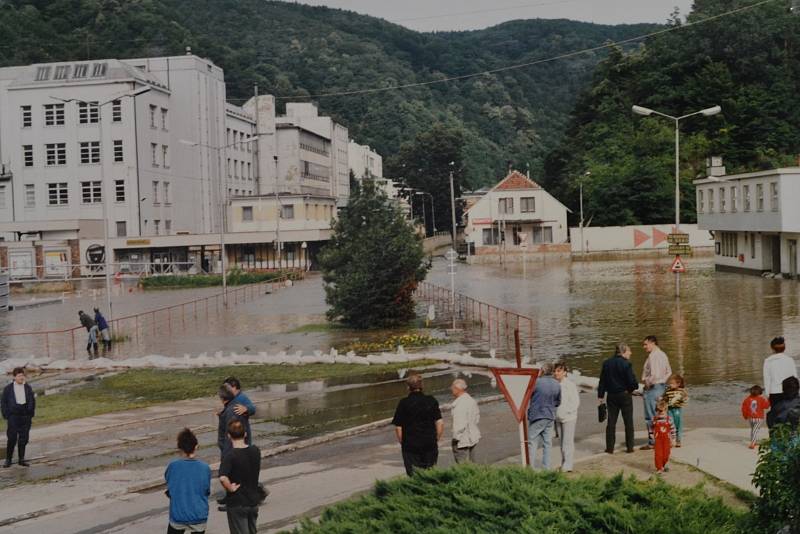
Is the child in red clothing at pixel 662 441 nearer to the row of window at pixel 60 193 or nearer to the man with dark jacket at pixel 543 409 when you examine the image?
the man with dark jacket at pixel 543 409

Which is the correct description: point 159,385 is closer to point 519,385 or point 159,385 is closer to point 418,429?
point 418,429

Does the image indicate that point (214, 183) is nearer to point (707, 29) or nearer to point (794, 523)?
point (707, 29)

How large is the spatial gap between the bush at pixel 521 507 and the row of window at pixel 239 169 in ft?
339

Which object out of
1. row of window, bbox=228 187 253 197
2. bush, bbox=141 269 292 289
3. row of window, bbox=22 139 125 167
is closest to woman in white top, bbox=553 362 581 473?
bush, bbox=141 269 292 289

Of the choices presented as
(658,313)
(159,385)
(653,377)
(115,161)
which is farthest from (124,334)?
(115,161)

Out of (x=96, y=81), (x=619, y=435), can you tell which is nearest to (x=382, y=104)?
(x=96, y=81)

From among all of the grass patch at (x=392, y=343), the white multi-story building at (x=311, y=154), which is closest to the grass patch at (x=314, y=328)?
the grass patch at (x=392, y=343)

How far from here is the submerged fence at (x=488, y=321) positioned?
34438 mm

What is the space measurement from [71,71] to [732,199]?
59.0 m

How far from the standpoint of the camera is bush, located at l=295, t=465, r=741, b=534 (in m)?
8.67

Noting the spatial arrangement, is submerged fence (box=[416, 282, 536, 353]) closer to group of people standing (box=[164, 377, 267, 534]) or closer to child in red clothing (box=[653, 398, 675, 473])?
child in red clothing (box=[653, 398, 675, 473])

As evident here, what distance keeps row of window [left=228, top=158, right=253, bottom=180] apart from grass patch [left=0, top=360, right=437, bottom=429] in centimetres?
8194

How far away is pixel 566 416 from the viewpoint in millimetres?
14148

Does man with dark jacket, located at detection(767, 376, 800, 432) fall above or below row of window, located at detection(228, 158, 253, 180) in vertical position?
below
